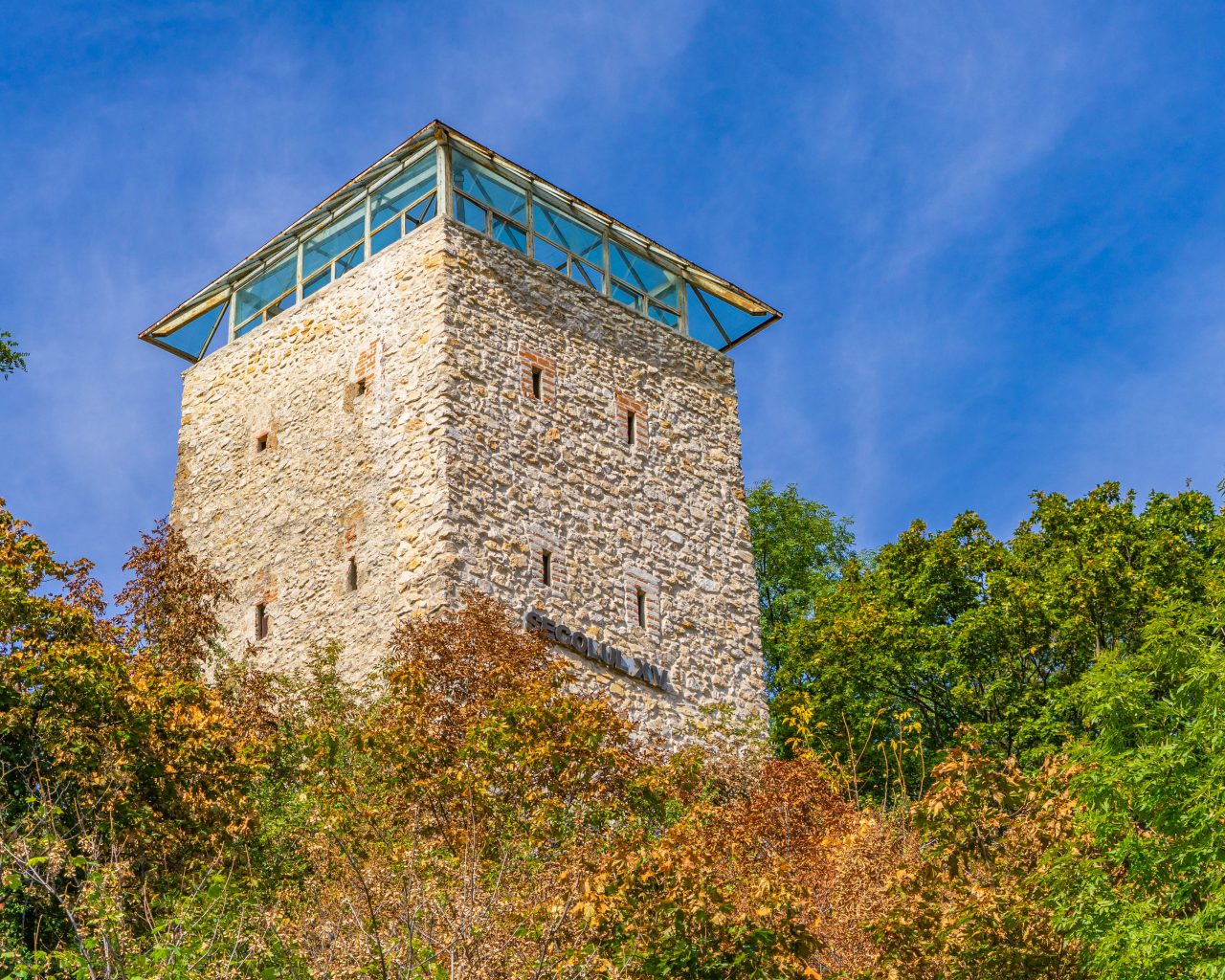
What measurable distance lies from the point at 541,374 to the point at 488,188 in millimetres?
2657

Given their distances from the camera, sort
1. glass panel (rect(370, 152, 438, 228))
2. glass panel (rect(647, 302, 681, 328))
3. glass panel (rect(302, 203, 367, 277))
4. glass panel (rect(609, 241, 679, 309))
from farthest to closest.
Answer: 1. glass panel (rect(647, 302, 681, 328))
2. glass panel (rect(609, 241, 679, 309))
3. glass panel (rect(302, 203, 367, 277))
4. glass panel (rect(370, 152, 438, 228))

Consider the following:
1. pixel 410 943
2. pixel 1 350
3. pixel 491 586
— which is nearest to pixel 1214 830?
pixel 410 943

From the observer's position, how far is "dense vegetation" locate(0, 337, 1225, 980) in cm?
1073

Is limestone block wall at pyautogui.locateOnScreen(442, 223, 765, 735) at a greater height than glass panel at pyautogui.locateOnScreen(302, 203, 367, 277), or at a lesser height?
lesser

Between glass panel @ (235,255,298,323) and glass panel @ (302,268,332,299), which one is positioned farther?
glass panel @ (235,255,298,323)

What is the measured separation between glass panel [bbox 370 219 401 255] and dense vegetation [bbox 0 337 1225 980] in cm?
486

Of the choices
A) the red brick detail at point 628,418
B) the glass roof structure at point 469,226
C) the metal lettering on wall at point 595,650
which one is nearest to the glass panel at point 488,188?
the glass roof structure at point 469,226

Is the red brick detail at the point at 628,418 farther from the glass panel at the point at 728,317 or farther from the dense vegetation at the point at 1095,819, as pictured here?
the dense vegetation at the point at 1095,819

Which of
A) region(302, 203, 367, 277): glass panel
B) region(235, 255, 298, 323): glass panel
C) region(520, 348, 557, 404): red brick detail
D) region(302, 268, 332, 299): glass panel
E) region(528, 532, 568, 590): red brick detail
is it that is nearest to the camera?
region(528, 532, 568, 590): red brick detail

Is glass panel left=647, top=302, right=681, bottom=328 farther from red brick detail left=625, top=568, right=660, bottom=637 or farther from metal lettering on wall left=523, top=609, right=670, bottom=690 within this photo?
metal lettering on wall left=523, top=609, right=670, bottom=690

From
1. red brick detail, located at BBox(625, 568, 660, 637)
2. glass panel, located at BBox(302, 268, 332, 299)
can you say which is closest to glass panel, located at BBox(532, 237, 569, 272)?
glass panel, located at BBox(302, 268, 332, 299)

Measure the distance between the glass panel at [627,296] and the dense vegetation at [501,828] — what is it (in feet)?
21.2

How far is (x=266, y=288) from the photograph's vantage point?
2292cm

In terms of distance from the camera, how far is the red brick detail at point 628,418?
2120 centimetres
